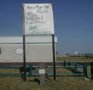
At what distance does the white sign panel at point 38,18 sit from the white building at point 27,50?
25.0 meters

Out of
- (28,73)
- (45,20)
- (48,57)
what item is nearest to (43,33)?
Answer: (45,20)

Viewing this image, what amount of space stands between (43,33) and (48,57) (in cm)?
2535

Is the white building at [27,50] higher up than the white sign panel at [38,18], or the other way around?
A: the white sign panel at [38,18]

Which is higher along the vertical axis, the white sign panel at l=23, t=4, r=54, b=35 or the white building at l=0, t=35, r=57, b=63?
the white sign panel at l=23, t=4, r=54, b=35

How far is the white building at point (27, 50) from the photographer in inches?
1628

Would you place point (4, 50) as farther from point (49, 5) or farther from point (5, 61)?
point (49, 5)

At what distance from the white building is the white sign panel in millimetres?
24953

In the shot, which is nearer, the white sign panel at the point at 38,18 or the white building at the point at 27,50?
the white sign panel at the point at 38,18

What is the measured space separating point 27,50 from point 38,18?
25365 mm

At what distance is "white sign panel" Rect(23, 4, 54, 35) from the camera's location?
53.0 ft

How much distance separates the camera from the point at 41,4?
1634cm

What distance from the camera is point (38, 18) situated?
16.2 meters

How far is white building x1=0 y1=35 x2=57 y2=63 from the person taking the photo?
41.3 m

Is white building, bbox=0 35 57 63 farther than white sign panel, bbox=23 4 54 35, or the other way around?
white building, bbox=0 35 57 63
